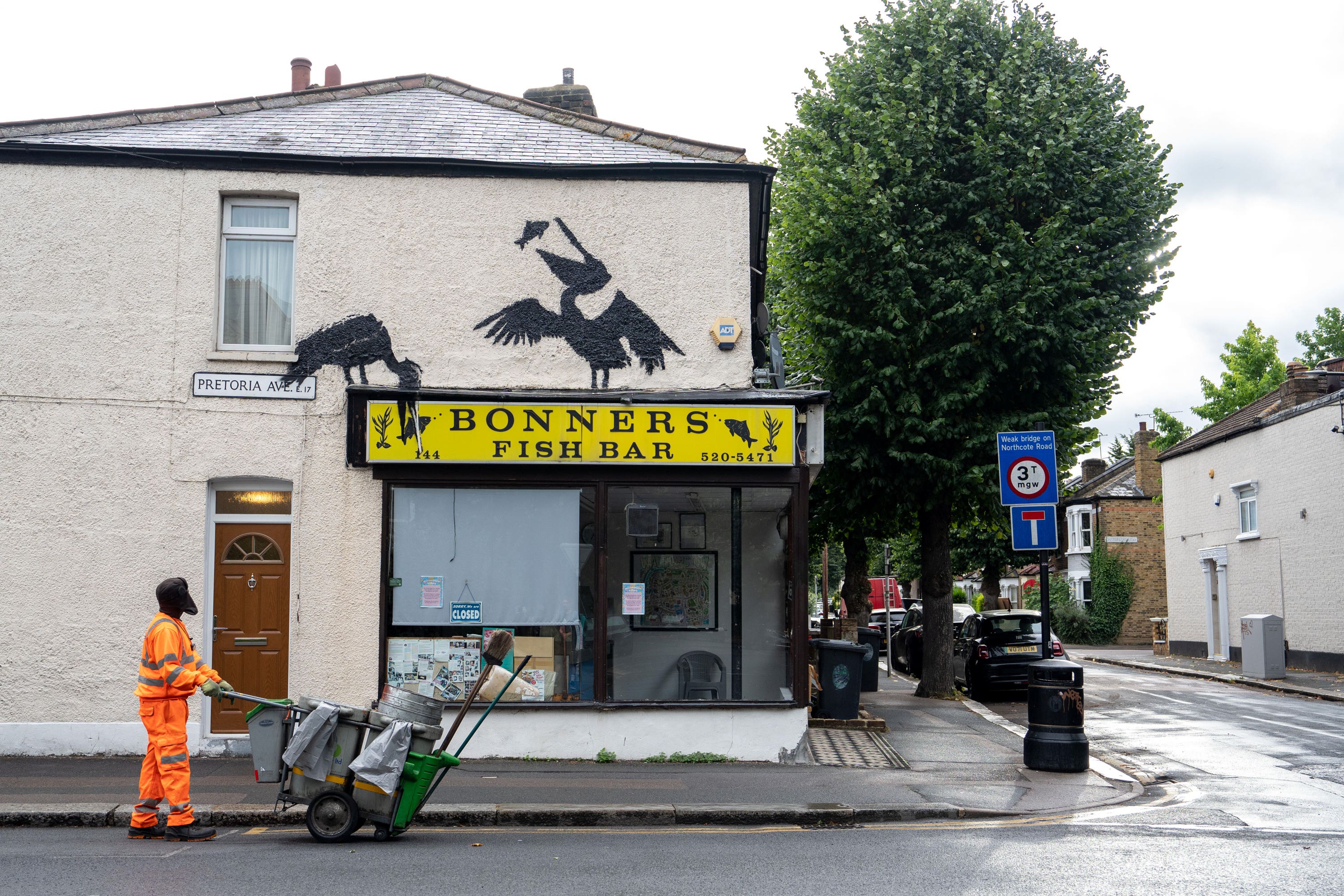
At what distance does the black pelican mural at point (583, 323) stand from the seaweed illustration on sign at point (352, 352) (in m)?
0.91

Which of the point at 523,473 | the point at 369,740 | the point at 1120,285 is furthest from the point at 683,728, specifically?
the point at 1120,285

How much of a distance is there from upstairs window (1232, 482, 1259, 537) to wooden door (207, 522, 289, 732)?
954 inches

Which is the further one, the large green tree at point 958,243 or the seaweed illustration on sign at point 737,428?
the large green tree at point 958,243

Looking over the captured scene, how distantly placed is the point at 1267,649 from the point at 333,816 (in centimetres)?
2093

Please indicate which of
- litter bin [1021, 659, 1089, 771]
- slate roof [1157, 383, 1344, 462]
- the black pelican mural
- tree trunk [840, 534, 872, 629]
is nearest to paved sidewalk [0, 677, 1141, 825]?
litter bin [1021, 659, 1089, 771]

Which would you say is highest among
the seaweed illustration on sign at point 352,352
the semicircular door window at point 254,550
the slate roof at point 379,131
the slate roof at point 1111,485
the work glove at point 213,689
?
the slate roof at point 379,131

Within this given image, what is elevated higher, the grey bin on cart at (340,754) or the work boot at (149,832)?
the grey bin on cart at (340,754)

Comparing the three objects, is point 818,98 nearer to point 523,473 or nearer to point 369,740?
point 523,473

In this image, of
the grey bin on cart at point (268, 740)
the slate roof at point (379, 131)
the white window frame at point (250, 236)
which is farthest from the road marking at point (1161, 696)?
the grey bin on cart at point (268, 740)

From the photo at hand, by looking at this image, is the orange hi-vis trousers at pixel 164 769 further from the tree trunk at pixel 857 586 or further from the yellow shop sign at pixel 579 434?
the tree trunk at pixel 857 586

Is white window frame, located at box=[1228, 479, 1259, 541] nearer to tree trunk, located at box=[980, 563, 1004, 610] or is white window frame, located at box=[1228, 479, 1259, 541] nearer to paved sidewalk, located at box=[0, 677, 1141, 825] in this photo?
paved sidewalk, located at box=[0, 677, 1141, 825]

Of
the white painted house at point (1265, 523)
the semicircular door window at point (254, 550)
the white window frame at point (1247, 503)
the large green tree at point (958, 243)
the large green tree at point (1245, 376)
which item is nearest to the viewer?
the semicircular door window at point (254, 550)

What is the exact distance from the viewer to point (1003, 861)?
6.95m

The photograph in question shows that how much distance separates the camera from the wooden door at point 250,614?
37.1ft
